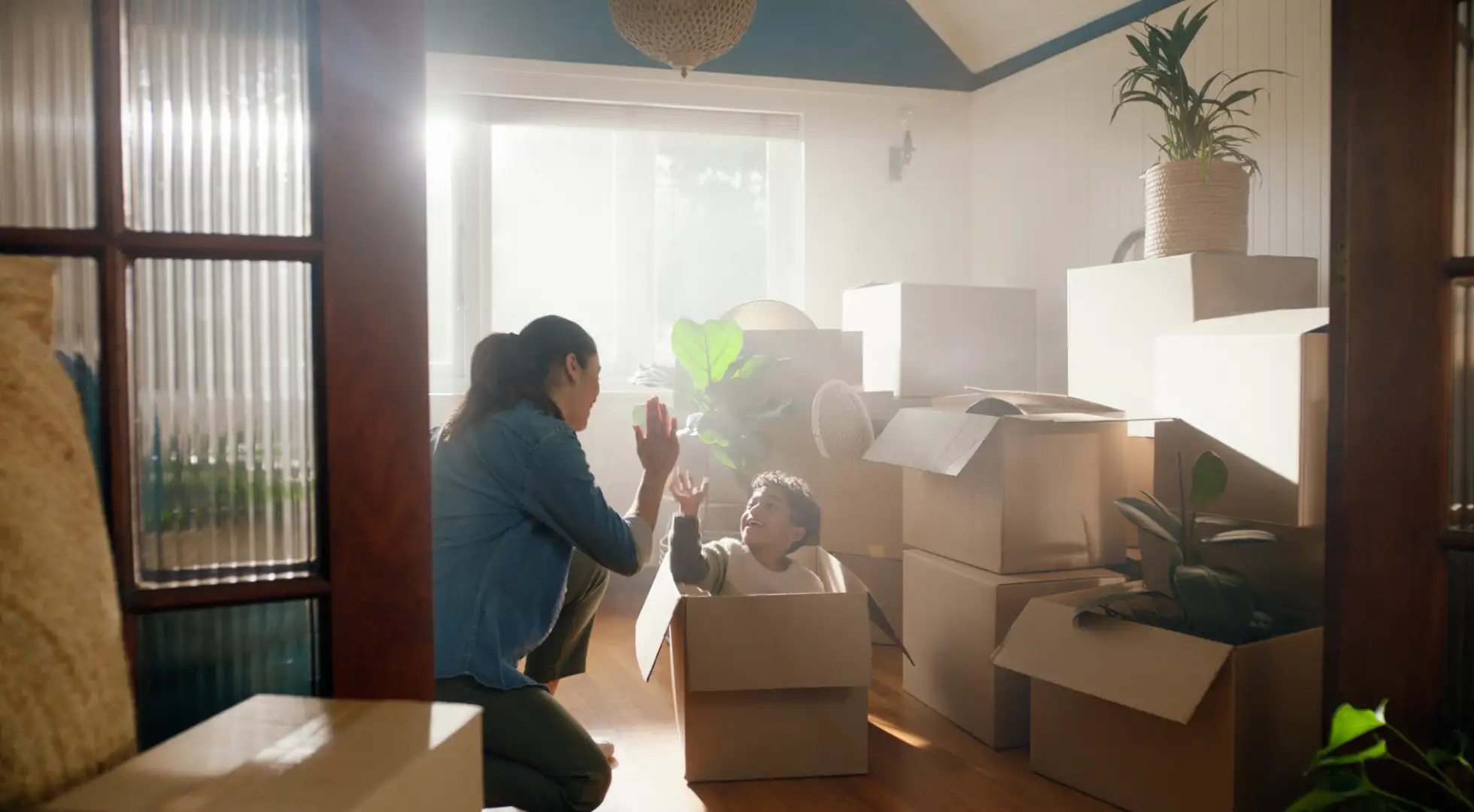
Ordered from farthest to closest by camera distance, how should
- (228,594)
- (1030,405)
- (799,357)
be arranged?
(799,357)
(1030,405)
(228,594)

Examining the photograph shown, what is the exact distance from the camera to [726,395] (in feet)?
11.6

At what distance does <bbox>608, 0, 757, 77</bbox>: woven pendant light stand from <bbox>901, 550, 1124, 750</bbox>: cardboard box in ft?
5.29

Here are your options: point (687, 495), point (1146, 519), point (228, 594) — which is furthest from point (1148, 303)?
point (228, 594)

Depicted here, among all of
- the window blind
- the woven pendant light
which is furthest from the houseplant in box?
the window blind

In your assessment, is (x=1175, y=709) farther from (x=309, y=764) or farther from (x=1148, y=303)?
(x=309, y=764)

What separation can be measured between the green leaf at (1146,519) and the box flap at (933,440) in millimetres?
341

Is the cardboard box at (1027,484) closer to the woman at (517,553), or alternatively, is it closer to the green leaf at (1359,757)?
the woman at (517,553)

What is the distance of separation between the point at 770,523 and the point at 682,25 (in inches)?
58.5

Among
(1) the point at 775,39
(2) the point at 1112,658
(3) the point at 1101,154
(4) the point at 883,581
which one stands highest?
(1) the point at 775,39

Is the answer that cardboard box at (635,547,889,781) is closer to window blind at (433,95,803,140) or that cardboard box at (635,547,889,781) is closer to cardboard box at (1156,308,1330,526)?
cardboard box at (1156,308,1330,526)

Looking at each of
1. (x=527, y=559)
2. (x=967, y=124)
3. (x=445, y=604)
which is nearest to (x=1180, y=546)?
(x=527, y=559)

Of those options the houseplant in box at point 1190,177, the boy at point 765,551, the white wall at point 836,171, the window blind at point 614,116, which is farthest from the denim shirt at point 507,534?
the window blind at point 614,116

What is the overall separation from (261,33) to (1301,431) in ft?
6.22

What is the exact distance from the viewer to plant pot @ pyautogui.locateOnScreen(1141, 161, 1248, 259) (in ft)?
9.39
